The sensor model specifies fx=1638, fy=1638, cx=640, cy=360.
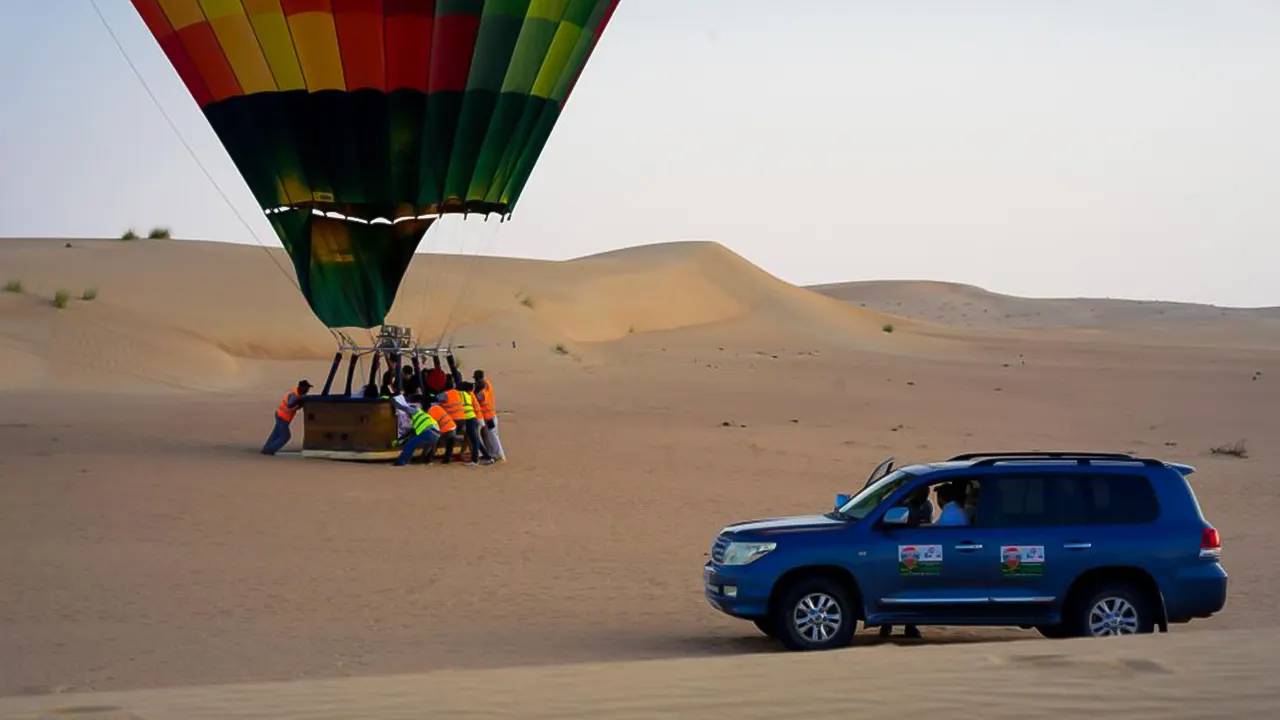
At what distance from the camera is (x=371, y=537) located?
17.8 metres

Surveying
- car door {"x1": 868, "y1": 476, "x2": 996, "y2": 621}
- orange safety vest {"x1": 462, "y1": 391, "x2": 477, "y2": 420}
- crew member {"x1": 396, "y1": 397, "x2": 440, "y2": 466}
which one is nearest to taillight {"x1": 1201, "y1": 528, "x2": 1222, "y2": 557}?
car door {"x1": 868, "y1": 476, "x2": 996, "y2": 621}

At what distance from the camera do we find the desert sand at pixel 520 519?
9.05 metres

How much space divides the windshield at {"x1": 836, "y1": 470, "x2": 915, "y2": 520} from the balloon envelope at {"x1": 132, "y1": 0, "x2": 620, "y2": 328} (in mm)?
12831

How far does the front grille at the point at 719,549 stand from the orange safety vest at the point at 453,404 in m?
12.5

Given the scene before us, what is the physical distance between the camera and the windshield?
474 inches

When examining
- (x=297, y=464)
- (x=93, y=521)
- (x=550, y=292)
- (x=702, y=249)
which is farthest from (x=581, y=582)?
(x=702, y=249)

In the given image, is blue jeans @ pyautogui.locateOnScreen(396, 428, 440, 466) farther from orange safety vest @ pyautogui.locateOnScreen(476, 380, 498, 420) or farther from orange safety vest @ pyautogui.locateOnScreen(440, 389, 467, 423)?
orange safety vest @ pyautogui.locateOnScreen(476, 380, 498, 420)

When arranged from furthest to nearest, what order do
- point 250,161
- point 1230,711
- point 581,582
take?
point 250,161 → point 581,582 → point 1230,711

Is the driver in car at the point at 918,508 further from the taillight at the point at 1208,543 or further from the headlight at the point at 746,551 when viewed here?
the taillight at the point at 1208,543

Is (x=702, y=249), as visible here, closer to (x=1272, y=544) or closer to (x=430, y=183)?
(x=430, y=183)

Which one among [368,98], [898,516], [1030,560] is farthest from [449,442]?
[1030,560]

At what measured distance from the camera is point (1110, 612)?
11570mm

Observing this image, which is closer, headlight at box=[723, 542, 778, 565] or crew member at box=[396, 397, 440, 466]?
headlight at box=[723, 542, 778, 565]

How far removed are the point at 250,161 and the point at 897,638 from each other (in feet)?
48.2
